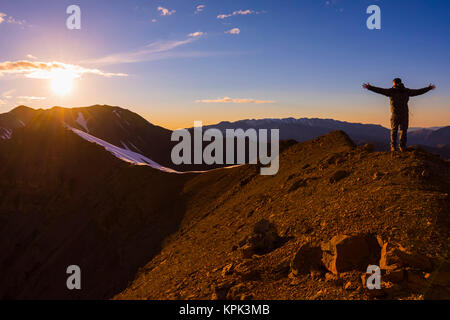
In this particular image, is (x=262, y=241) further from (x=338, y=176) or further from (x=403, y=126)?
(x=403, y=126)

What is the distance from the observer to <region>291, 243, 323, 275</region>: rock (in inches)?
237

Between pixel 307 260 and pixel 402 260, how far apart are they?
191 cm

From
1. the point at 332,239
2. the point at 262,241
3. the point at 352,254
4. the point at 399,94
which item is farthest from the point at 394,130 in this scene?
the point at 352,254

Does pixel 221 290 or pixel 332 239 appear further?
pixel 221 290

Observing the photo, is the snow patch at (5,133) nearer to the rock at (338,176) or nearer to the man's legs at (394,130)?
the rock at (338,176)

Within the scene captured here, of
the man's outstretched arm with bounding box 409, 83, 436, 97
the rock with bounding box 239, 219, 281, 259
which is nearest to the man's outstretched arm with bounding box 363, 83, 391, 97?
the man's outstretched arm with bounding box 409, 83, 436, 97

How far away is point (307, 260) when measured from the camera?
6191 millimetres

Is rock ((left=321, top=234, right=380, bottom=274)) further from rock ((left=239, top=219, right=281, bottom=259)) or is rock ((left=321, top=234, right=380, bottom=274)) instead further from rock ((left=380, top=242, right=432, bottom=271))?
rock ((left=239, top=219, right=281, bottom=259))

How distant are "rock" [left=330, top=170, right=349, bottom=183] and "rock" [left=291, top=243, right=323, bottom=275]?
16.6ft

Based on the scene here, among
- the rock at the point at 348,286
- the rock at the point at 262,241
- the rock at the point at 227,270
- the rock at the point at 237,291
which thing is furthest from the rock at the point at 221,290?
the rock at the point at 348,286

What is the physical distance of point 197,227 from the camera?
1591 cm

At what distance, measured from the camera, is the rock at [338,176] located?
35.2 feet
